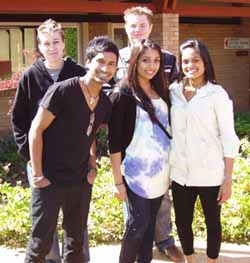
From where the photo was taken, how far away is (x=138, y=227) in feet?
12.7

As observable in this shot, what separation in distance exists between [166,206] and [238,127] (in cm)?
727

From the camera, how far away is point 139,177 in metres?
3.88

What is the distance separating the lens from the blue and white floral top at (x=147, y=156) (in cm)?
384

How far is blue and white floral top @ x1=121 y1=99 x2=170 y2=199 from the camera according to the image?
384cm

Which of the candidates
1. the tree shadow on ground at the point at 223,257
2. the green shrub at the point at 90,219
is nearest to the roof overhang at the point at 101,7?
the green shrub at the point at 90,219

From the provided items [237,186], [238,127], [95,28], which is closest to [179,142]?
[237,186]

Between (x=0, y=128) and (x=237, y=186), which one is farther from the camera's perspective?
(x=0, y=128)

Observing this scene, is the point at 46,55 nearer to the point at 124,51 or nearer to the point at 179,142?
the point at 124,51

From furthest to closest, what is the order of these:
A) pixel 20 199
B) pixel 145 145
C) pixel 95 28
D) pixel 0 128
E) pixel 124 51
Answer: pixel 95 28 → pixel 0 128 → pixel 20 199 → pixel 124 51 → pixel 145 145

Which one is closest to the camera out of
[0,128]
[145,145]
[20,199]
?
[145,145]

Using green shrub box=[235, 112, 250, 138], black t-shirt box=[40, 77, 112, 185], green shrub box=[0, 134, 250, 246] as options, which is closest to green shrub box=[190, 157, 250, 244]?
green shrub box=[0, 134, 250, 246]

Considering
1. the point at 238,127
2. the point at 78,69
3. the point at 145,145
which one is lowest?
the point at 238,127

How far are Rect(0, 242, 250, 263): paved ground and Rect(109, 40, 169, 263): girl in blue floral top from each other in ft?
2.97

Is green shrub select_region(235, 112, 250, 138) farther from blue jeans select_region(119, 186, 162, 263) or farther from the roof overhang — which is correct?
blue jeans select_region(119, 186, 162, 263)
